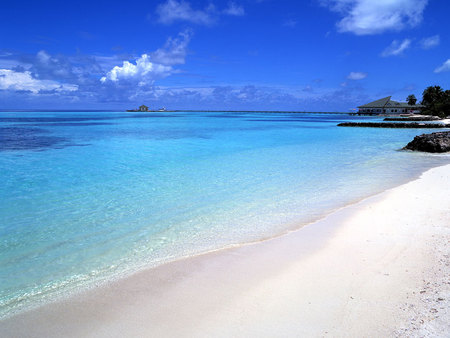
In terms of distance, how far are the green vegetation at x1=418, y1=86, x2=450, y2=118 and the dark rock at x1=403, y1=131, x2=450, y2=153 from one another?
5130cm

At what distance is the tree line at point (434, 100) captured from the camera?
5928 centimetres

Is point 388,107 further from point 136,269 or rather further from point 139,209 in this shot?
point 136,269

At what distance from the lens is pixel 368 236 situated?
185 inches

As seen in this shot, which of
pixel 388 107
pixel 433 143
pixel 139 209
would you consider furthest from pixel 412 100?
pixel 139 209

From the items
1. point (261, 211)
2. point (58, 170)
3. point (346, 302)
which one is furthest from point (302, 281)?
point (58, 170)

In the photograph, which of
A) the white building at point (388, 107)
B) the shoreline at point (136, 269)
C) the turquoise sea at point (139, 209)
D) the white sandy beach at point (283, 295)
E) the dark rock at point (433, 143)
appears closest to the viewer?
the white sandy beach at point (283, 295)

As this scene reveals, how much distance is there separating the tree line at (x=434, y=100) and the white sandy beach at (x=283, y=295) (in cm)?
6731

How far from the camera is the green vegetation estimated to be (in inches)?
2322

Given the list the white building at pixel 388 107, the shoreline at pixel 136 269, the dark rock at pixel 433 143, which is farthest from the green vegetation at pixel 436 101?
the shoreline at pixel 136 269

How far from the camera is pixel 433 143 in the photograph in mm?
15391

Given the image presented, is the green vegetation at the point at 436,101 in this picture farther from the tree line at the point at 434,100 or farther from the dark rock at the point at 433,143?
the dark rock at the point at 433,143

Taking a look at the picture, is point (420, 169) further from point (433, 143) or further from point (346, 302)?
point (346, 302)

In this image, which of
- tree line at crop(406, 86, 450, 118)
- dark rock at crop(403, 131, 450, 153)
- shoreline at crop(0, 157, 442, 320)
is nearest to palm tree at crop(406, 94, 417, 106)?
tree line at crop(406, 86, 450, 118)

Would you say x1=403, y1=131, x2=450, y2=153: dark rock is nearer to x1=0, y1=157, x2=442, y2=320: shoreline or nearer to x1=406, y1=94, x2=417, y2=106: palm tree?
x1=0, y1=157, x2=442, y2=320: shoreline
